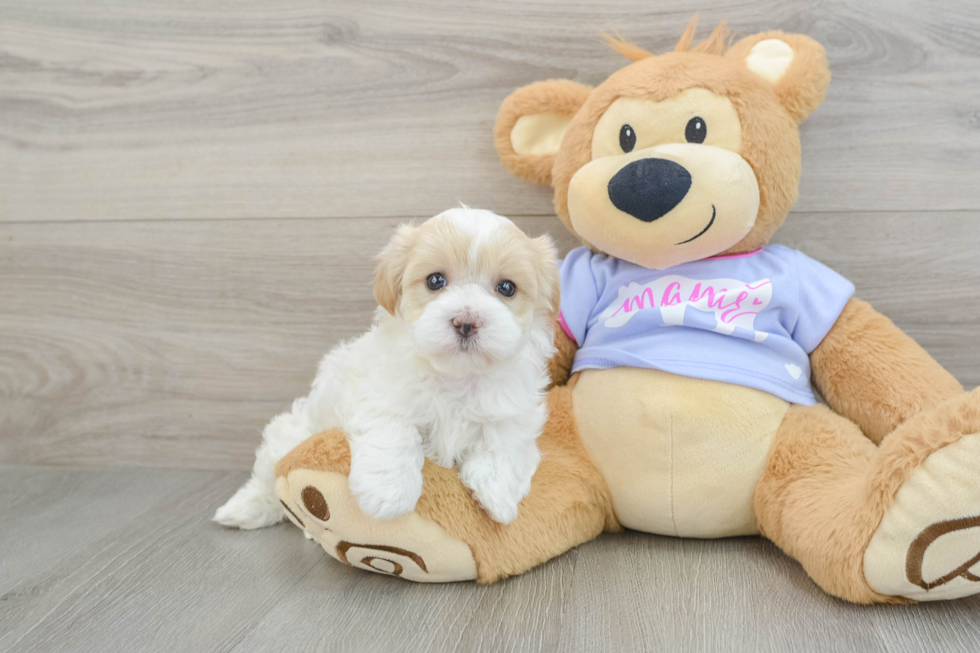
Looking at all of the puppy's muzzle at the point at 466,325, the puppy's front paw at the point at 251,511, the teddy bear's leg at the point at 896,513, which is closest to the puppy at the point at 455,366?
the puppy's muzzle at the point at 466,325

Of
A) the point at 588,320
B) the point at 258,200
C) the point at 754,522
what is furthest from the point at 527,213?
the point at 754,522

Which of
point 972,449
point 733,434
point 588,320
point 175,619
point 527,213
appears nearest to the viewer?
point 972,449

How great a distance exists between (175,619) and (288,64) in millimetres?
1084

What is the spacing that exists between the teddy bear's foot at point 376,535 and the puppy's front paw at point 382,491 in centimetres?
4

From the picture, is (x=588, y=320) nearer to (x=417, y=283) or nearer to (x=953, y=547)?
(x=417, y=283)

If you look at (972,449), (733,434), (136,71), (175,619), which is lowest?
(175,619)

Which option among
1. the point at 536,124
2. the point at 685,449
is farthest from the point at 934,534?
the point at 536,124

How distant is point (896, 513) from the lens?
2.78 feet

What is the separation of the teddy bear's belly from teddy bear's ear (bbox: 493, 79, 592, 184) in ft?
1.43

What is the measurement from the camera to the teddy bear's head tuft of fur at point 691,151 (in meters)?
1.06

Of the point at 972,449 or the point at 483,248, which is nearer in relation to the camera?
the point at 972,449

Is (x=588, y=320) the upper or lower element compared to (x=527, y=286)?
lower

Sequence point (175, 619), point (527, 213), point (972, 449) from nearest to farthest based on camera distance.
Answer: point (972, 449) → point (175, 619) → point (527, 213)

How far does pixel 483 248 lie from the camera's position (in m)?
0.96
